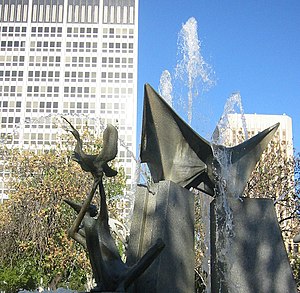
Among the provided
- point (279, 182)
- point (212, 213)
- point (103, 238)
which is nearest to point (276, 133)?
point (279, 182)

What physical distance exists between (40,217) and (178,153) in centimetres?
1880

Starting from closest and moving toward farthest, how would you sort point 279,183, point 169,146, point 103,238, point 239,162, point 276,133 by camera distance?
point 103,238 < point 169,146 < point 239,162 < point 279,183 < point 276,133

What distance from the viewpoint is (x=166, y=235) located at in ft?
26.1

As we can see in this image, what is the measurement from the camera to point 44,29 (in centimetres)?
7312

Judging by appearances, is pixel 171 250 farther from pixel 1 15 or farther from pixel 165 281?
pixel 1 15

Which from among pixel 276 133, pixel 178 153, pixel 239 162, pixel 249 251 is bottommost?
pixel 249 251

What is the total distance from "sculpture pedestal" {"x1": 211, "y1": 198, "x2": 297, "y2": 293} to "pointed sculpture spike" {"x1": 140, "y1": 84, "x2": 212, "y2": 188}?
706mm

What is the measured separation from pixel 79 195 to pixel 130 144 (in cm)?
4033

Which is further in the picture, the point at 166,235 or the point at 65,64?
the point at 65,64

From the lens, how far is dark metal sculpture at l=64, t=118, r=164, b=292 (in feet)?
22.8

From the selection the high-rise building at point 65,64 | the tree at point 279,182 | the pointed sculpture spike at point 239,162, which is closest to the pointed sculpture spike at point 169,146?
the pointed sculpture spike at point 239,162

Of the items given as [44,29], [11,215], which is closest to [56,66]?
[44,29]

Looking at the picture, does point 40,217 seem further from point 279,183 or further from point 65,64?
point 65,64

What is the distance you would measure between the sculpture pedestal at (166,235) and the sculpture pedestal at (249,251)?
0.48 m
